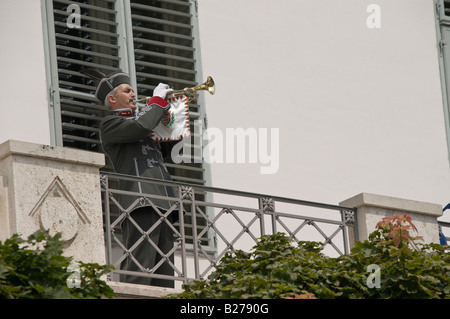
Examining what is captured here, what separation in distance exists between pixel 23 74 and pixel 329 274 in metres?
3.61

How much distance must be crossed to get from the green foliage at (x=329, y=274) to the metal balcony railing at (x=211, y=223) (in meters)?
0.64

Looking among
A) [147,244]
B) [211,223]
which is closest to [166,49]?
[211,223]

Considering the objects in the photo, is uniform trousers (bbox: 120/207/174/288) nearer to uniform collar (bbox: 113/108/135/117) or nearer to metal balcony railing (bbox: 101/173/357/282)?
metal balcony railing (bbox: 101/173/357/282)

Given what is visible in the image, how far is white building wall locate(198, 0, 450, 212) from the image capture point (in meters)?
12.6

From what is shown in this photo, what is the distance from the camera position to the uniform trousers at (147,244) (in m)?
9.82

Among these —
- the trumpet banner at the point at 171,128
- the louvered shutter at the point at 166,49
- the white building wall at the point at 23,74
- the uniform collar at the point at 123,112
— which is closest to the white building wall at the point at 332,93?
the louvered shutter at the point at 166,49

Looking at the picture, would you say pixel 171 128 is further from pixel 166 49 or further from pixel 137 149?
pixel 166 49

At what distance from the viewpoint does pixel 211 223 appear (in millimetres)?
10203

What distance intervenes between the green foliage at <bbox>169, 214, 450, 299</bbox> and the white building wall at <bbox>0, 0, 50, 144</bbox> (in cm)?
265

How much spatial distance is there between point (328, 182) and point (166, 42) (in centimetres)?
193

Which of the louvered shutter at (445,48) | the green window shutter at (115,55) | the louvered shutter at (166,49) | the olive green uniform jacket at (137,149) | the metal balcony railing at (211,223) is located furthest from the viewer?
the louvered shutter at (445,48)

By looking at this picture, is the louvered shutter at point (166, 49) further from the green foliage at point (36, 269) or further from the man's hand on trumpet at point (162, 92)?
the green foliage at point (36, 269)
